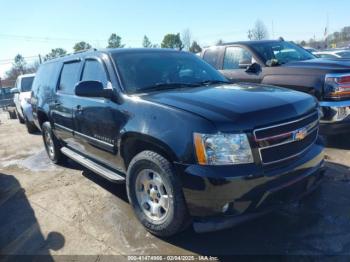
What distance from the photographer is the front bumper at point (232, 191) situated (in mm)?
2775

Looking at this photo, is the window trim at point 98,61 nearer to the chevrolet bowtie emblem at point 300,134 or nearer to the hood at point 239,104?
the hood at point 239,104

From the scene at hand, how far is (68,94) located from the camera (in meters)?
5.08

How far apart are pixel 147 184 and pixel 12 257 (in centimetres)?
152

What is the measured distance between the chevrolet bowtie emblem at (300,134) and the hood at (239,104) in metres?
0.15

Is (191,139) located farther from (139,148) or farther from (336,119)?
(336,119)

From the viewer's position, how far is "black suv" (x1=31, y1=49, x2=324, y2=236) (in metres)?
2.82

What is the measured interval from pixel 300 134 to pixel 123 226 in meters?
2.11

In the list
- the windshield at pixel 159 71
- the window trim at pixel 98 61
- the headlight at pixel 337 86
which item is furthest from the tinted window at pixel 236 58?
the window trim at pixel 98 61

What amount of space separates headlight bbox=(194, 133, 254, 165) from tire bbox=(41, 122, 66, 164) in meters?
4.05

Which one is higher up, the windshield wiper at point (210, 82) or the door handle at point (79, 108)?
the windshield wiper at point (210, 82)

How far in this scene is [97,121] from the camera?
416 centimetres

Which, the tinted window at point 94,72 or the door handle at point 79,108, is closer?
the tinted window at point 94,72

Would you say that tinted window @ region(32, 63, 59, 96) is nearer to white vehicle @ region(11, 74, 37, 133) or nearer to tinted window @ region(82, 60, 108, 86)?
tinted window @ region(82, 60, 108, 86)

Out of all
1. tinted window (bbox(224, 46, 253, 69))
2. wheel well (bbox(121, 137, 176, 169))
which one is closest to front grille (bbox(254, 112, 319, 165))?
wheel well (bbox(121, 137, 176, 169))
